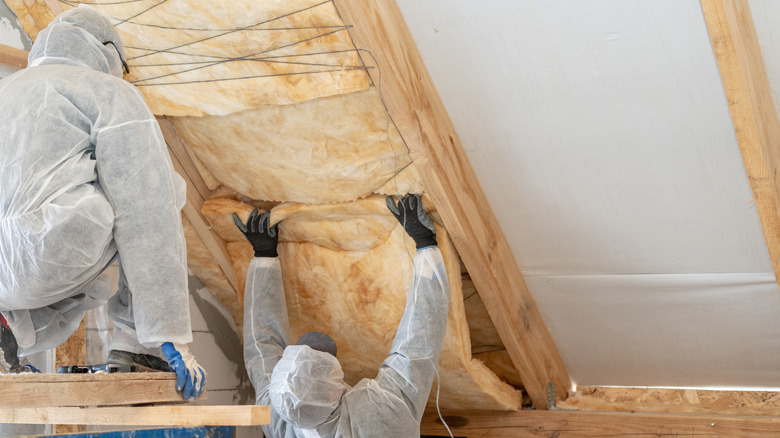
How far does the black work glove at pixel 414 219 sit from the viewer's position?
98.7 inches

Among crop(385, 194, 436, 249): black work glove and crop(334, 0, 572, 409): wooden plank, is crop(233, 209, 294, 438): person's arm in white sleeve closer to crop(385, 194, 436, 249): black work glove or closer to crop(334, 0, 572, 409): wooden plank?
crop(385, 194, 436, 249): black work glove

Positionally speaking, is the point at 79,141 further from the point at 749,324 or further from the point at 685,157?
the point at 749,324

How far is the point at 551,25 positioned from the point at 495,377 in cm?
159

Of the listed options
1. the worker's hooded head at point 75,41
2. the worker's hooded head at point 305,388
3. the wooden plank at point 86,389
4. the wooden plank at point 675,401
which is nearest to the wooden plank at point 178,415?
the wooden plank at point 86,389

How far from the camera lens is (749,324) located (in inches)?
105

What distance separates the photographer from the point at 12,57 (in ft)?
8.29

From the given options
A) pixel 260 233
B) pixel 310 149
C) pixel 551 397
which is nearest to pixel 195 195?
pixel 260 233

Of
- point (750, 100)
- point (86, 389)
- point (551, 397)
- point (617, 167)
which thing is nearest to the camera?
point (86, 389)

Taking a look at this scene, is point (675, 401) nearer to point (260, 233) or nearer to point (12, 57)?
point (260, 233)

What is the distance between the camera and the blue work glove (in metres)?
1.80

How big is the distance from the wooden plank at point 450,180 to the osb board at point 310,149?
119mm

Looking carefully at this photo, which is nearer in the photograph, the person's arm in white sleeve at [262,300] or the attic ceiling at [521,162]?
the attic ceiling at [521,162]

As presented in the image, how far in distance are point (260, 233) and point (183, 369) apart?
1.10 meters

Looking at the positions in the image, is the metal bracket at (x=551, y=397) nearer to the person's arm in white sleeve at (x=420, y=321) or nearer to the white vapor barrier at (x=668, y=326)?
the white vapor barrier at (x=668, y=326)
